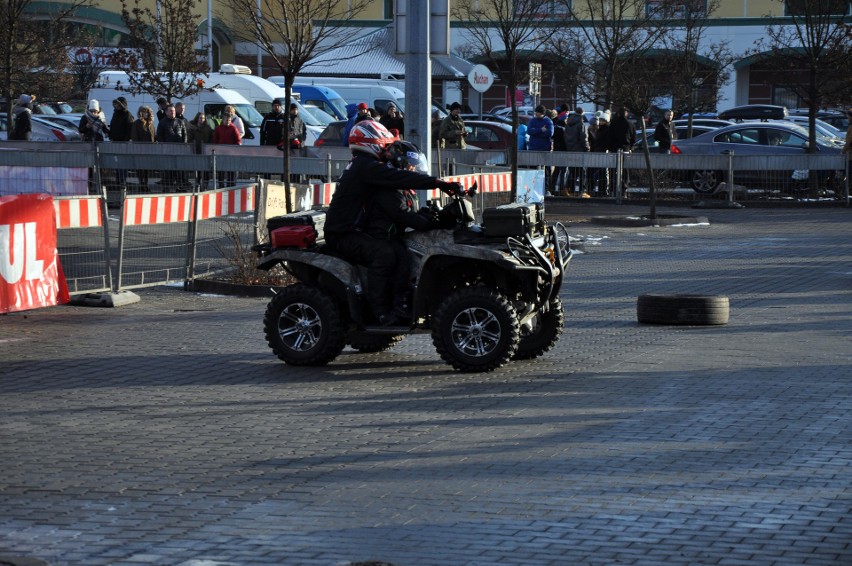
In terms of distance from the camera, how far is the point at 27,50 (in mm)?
36781

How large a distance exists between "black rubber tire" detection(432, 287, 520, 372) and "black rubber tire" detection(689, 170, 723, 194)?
20.3 meters

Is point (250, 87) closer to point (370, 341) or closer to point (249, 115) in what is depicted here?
point (249, 115)

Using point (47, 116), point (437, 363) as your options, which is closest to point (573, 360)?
point (437, 363)

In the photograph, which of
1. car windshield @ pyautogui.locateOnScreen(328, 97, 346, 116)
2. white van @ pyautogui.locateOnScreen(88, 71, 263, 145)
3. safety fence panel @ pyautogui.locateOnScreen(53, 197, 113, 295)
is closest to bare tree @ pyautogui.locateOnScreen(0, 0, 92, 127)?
white van @ pyautogui.locateOnScreen(88, 71, 263, 145)

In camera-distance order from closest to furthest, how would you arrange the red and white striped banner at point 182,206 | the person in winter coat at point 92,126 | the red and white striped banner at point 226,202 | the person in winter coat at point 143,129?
the red and white striped banner at point 182,206 < the red and white striped banner at point 226,202 < the person in winter coat at point 143,129 < the person in winter coat at point 92,126

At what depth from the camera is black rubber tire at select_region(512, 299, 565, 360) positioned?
11938mm

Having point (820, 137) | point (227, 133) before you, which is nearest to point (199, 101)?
point (227, 133)

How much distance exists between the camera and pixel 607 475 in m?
7.71

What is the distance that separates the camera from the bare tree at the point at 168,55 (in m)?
35.5

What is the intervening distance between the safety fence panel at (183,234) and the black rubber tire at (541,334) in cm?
606

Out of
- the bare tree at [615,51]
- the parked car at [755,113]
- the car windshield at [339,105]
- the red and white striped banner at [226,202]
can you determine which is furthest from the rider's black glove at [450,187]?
the parked car at [755,113]

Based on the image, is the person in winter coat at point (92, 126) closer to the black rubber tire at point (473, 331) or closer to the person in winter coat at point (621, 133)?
the person in winter coat at point (621, 133)

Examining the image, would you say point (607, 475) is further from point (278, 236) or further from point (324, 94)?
point (324, 94)

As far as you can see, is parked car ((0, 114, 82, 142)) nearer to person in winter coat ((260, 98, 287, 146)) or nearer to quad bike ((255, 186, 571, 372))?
person in winter coat ((260, 98, 287, 146))
